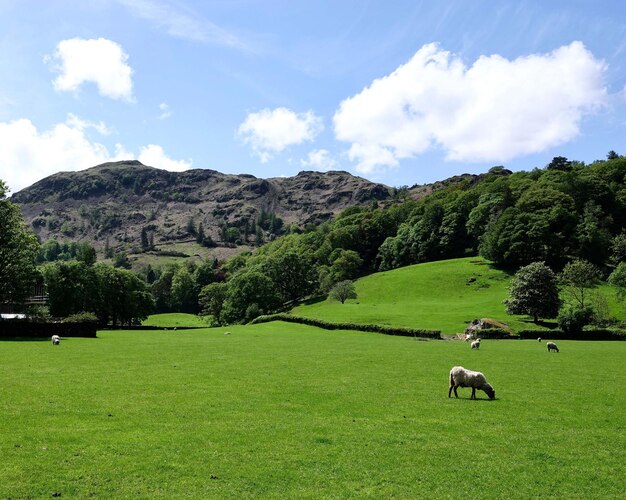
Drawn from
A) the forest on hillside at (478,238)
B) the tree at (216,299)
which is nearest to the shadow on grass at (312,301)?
the forest on hillside at (478,238)

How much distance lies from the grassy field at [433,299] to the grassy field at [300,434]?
5990 centimetres

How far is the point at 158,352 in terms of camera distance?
4403cm

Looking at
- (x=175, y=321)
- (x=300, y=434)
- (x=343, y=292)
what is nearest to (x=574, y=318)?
(x=343, y=292)

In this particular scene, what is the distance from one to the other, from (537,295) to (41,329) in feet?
271

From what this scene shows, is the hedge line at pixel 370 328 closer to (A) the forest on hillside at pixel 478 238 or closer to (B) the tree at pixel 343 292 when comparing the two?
(B) the tree at pixel 343 292

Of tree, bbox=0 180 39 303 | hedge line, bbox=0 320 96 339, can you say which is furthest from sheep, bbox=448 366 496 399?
tree, bbox=0 180 39 303

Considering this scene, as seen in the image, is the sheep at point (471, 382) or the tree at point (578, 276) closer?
the sheep at point (471, 382)

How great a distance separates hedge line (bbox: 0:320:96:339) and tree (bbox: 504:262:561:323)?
244 feet

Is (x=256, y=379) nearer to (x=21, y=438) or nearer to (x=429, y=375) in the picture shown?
(x=429, y=375)

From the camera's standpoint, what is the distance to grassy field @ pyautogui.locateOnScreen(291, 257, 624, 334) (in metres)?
91.5

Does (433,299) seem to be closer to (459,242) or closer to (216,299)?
(459,242)

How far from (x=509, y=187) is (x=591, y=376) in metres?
139

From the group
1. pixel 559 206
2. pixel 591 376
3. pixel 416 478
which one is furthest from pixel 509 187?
pixel 416 478

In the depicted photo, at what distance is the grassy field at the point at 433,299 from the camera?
300ft
